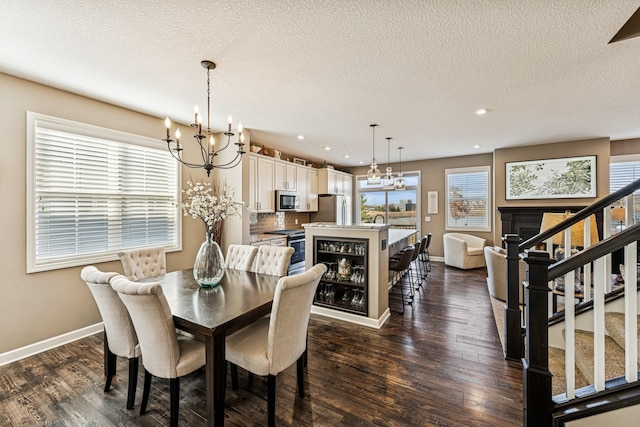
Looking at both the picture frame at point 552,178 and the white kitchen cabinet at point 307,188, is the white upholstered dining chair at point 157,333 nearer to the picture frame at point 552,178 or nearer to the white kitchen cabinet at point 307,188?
the white kitchen cabinet at point 307,188

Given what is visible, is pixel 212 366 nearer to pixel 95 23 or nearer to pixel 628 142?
pixel 95 23

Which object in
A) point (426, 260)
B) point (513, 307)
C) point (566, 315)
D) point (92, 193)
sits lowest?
point (426, 260)

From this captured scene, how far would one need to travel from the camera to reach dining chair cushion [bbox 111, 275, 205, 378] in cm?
154

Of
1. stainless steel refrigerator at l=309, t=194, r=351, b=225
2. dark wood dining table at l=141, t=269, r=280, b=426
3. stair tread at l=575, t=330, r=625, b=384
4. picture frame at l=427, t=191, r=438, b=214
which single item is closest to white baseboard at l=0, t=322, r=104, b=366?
dark wood dining table at l=141, t=269, r=280, b=426

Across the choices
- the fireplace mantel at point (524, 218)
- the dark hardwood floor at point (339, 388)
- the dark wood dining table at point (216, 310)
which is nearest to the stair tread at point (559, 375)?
the dark hardwood floor at point (339, 388)

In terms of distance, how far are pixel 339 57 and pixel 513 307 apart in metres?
2.78

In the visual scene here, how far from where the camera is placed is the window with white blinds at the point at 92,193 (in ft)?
Answer: 8.89

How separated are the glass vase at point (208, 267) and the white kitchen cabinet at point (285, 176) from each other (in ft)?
10.1

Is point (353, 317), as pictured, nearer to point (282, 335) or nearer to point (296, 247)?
point (282, 335)

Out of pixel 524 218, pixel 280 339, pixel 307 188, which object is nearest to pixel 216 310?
pixel 280 339

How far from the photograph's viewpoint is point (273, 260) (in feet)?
9.27

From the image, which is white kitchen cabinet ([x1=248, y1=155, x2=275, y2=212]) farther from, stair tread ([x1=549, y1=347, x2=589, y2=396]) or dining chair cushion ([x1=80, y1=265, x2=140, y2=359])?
stair tread ([x1=549, y1=347, x2=589, y2=396])

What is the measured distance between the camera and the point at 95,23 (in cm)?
182

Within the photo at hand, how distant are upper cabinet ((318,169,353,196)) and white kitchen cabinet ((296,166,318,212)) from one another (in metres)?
0.13
